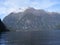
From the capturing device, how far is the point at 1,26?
188 metres

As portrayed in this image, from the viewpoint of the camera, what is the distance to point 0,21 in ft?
602

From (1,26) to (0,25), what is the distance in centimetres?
281

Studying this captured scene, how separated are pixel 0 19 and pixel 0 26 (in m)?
5.81

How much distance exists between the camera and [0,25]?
185375 mm

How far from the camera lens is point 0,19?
183 m

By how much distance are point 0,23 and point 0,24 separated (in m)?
1.96

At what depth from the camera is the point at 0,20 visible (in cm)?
18350

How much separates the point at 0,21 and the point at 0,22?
151cm

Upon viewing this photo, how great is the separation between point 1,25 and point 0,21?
21.5 ft

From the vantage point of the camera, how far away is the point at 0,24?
187m

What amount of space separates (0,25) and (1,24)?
14.6ft

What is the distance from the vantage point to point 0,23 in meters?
185

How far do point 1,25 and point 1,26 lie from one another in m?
1.41

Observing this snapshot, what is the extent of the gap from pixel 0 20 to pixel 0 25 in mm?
4561
